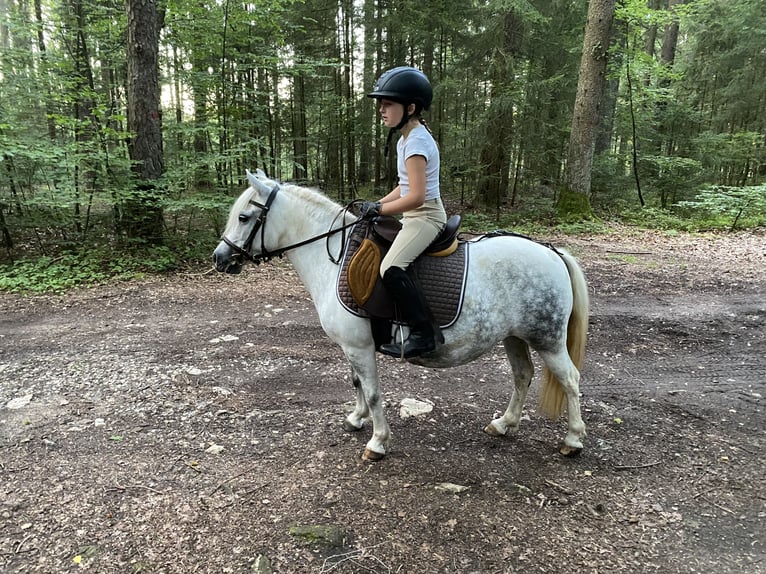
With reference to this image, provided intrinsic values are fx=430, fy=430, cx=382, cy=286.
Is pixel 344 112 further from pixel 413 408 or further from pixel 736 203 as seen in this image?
pixel 413 408

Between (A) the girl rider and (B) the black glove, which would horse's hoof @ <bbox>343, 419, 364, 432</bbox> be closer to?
(A) the girl rider

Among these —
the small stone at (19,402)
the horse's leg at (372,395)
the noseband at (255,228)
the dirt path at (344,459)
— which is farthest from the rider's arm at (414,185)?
the small stone at (19,402)

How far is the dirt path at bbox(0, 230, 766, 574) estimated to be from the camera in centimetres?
256

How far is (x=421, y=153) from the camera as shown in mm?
2916

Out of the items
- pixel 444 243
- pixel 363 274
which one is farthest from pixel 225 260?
pixel 444 243

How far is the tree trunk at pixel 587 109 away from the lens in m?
11.5

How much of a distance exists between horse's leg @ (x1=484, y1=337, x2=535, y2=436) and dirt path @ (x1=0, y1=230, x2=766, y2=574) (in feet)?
0.45

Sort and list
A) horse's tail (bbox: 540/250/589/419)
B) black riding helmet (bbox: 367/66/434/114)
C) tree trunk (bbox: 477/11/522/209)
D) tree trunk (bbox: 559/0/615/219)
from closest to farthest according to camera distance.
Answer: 1. black riding helmet (bbox: 367/66/434/114)
2. horse's tail (bbox: 540/250/589/419)
3. tree trunk (bbox: 559/0/615/219)
4. tree trunk (bbox: 477/11/522/209)

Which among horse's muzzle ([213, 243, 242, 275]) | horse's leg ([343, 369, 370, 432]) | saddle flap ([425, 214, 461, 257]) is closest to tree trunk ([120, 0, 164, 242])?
horse's muzzle ([213, 243, 242, 275])

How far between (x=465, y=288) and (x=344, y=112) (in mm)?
12965

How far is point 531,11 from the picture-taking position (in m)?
12.0

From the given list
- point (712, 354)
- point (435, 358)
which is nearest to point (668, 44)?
point (712, 354)

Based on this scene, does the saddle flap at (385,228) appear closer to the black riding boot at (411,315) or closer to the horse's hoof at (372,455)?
the black riding boot at (411,315)

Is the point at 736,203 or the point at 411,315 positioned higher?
the point at 736,203
